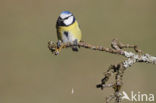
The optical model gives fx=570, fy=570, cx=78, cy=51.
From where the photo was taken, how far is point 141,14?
8.36m

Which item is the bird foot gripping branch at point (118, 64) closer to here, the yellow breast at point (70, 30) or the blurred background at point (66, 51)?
the yellow breast at point (70, 30)

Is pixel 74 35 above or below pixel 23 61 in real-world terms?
below

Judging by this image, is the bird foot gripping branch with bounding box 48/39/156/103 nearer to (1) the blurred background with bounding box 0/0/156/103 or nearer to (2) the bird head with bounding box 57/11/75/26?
(2) the bird head with bounding box 57/11/75/26

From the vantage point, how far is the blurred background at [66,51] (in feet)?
22.5

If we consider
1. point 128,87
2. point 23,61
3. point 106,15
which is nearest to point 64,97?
point 128,87

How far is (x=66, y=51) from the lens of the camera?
24.0 ft

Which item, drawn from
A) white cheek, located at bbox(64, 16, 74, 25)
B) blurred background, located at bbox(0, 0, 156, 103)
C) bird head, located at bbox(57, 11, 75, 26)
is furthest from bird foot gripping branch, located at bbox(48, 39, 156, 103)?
blurred background, located at bbox(0, 0, 156, 103)

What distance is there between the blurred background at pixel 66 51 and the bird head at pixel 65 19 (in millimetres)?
2879

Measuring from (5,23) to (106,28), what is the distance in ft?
6.21

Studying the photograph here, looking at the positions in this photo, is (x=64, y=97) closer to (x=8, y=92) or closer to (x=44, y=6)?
(x=8, y=92)

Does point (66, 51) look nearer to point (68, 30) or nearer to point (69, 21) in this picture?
point (68, 30)

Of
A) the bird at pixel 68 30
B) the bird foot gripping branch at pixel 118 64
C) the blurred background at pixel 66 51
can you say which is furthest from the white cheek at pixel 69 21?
the blurred background at pixel 66 51

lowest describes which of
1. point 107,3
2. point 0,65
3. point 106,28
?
point 0,65

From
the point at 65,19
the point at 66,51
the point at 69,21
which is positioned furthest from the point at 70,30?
the point at 66,51
